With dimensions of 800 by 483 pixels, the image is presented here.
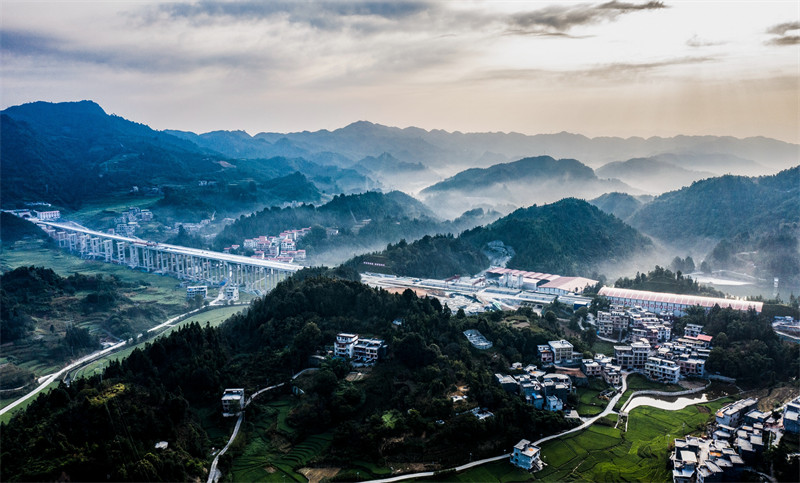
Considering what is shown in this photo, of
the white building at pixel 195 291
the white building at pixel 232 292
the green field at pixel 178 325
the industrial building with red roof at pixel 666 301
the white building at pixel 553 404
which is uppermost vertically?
the industrial building with red roof at pixel 666 301

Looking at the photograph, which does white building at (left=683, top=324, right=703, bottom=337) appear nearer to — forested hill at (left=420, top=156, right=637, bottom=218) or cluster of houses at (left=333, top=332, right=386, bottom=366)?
cluster of houses at (left=333, top=332, right=386, bottom=366)

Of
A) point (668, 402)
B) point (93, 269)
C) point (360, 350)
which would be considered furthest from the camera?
point (93, 269)

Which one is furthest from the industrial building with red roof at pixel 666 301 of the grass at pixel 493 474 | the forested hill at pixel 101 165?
the forested hill at pixel 101 165

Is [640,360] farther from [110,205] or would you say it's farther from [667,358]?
[110,205]

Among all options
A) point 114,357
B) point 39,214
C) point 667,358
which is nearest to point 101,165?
point 39,214

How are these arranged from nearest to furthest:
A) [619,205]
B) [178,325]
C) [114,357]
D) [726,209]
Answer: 1. [114,357]
2. [178,325]
3. [726,209]
4. [619,205]

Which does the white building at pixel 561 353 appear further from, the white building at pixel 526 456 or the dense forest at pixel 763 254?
the dense forest at pixel 763 254

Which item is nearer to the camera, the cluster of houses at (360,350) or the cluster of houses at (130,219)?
the cluster of houses at (360,350)
